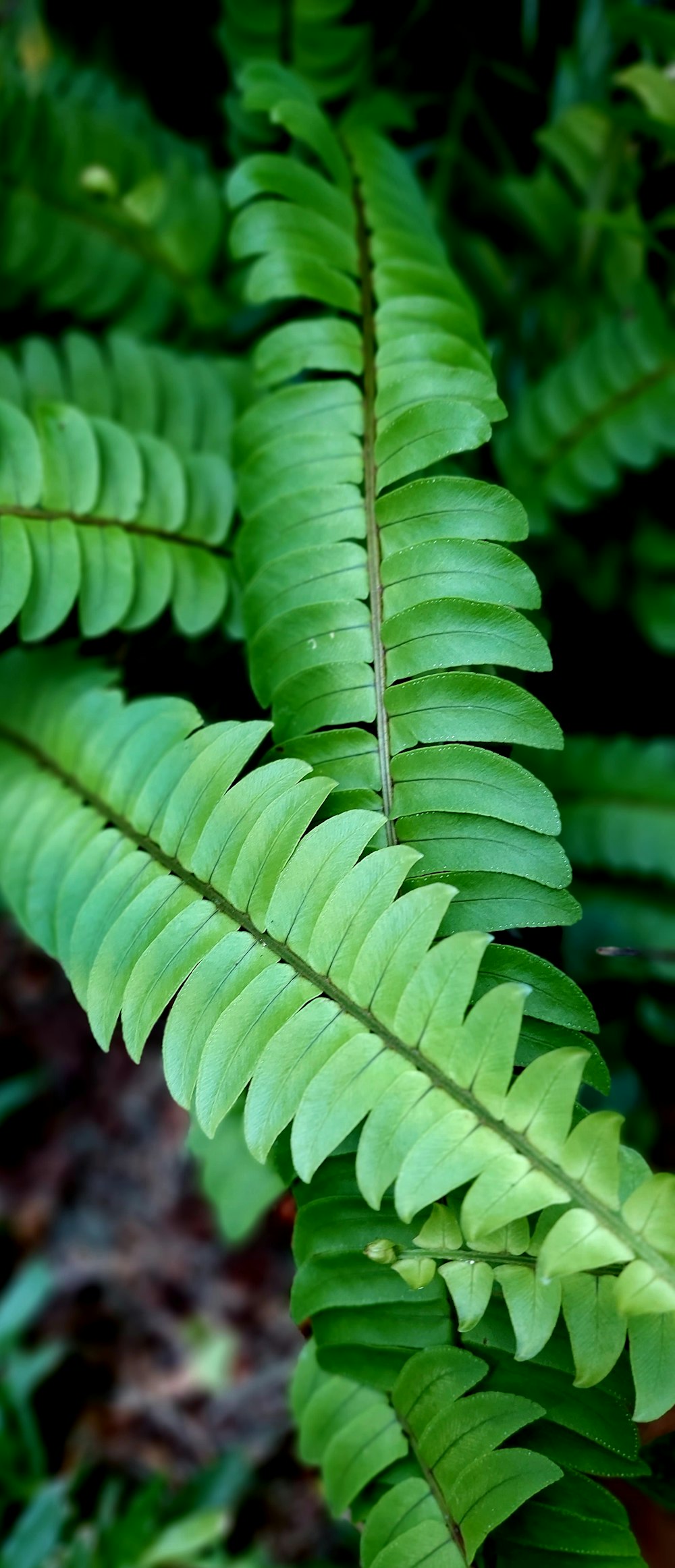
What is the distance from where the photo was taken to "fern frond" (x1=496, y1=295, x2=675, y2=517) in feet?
4.83

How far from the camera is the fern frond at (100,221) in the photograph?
1593mm

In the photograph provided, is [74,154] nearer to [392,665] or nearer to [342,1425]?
[392,665]

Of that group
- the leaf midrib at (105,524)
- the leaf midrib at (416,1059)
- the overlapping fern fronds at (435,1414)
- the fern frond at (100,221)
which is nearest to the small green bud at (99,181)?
→ the fern frond at (100,221)

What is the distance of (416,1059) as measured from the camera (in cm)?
87

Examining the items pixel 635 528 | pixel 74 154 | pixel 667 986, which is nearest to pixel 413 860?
pixel 667 986

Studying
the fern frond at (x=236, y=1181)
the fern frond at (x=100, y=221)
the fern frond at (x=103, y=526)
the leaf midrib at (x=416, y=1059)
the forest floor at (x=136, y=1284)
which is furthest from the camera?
the forest floor at (x=136, y=1284)

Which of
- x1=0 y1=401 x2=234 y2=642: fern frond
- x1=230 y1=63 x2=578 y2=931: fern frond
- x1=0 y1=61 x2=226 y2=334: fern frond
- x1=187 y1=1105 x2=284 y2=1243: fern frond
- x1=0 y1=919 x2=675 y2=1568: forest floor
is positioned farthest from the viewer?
x1=0 y1=919 x2=675 y2=1568: forest floor

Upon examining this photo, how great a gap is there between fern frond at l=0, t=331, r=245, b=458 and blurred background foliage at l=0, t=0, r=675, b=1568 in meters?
0.05

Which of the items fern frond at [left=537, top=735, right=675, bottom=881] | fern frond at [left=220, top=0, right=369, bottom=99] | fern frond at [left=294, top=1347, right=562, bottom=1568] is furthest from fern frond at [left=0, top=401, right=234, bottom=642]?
fern frond at [left=294, top=1347, right=562, bottom=1568]

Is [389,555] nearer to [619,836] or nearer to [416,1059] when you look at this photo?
[416,1059]

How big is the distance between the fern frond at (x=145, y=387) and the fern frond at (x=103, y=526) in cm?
13

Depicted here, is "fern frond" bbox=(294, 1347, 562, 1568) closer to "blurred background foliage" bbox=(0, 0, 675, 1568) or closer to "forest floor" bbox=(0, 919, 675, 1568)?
"blurred background foliage" bbox=(0, 0, 675, 1568)

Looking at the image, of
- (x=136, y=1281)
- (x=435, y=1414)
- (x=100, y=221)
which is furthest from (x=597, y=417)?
(x=136, y=1281)

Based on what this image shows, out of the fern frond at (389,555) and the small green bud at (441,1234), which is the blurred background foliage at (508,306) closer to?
the fern frond at (389,555)
